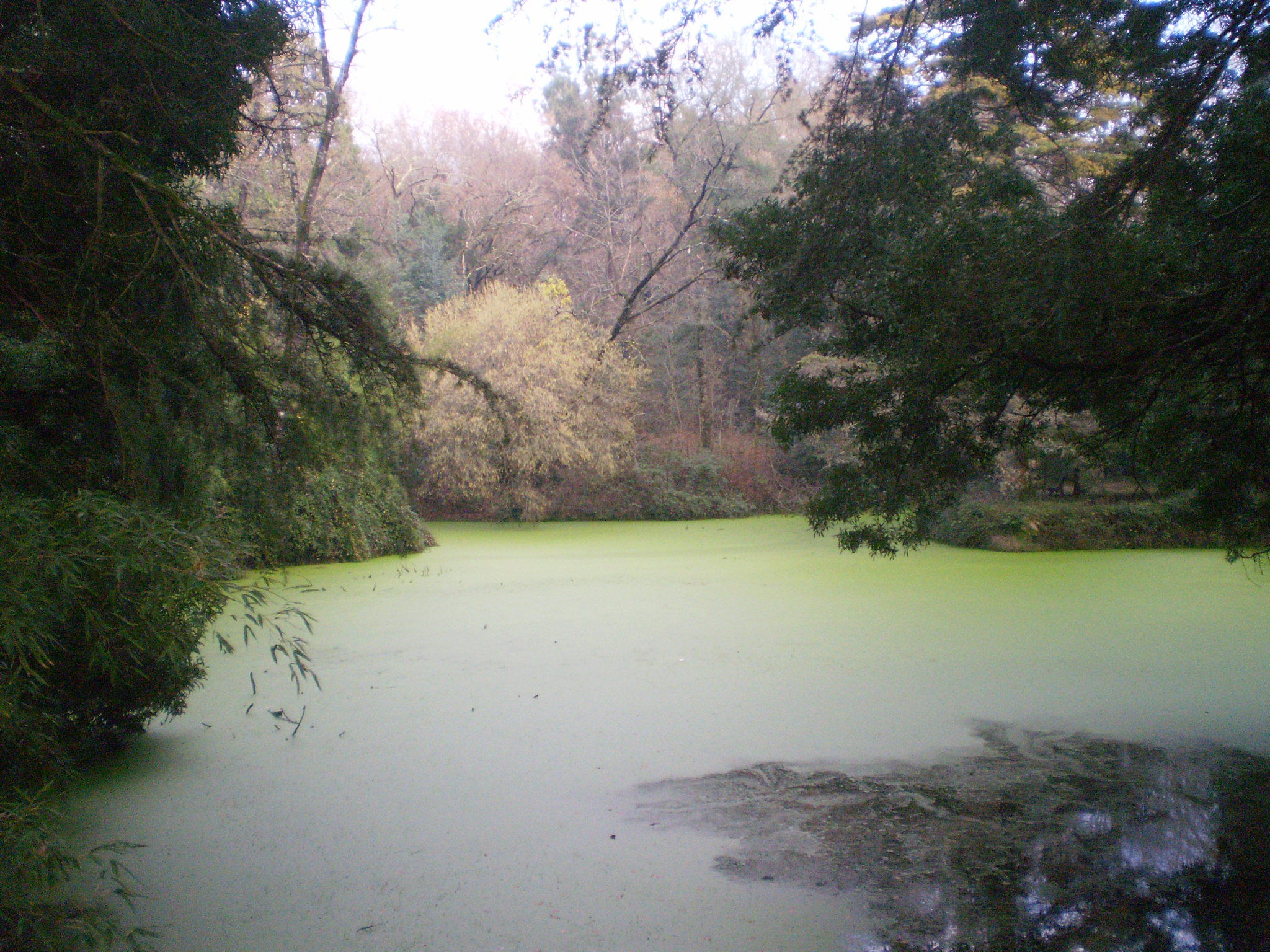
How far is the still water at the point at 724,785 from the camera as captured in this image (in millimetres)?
2287

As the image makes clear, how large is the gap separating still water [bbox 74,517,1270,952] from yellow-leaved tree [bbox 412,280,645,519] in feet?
20.7

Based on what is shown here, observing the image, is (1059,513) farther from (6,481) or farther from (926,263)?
(6,481)

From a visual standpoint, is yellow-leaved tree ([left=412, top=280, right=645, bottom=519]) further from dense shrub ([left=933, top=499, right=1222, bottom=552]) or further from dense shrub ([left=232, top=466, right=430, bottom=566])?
dense shrub ([left=933, top=499, right=1222, bottom=552])

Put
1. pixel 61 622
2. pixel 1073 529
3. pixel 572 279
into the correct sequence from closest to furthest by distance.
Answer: pixel 61 622
pixel 1073 529
pixel 572 279

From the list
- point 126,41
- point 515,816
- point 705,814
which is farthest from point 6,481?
point 705,814

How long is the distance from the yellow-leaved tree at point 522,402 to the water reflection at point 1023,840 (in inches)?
346

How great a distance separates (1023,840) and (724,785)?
3.15 feet

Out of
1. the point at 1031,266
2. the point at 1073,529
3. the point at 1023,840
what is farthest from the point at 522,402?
the point at 1023,840

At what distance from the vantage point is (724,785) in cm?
315

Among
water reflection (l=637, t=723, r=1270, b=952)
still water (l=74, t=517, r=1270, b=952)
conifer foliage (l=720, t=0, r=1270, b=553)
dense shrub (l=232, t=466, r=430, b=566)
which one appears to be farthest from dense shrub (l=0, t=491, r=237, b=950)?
dense shrub (l=232, t=466, r=430, b=566)

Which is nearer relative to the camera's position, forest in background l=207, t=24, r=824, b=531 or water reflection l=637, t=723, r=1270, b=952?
water reflection l=637, t=723, r=1270, b=952

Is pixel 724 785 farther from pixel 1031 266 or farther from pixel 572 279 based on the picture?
pixel 572 279

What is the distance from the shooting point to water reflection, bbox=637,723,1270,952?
2.22 metres

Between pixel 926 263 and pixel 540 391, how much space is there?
9.56 m
